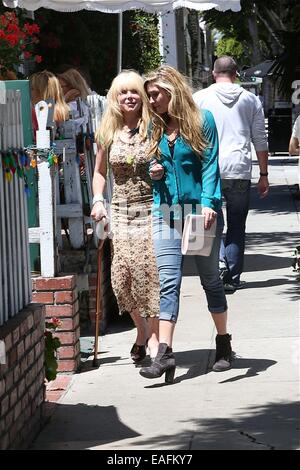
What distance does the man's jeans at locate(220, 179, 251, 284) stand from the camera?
34.1 feet

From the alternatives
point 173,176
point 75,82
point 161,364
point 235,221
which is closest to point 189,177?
point 173,176

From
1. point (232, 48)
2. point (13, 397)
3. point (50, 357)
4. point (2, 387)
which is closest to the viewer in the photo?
point (2, 387)

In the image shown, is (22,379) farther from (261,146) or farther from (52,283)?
(261,146)

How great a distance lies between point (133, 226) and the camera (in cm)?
770

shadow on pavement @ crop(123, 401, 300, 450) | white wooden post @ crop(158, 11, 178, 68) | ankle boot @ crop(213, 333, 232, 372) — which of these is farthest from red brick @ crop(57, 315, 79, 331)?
white wooden post @ crop(158, 11, 178, 68)

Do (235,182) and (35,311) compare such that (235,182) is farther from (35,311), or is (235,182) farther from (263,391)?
(35,311)

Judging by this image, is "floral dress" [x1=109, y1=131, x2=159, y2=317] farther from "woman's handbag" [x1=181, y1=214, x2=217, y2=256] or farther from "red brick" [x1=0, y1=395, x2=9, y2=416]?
"red brick" [x1=0, y1=395, x2=9, y2=416]

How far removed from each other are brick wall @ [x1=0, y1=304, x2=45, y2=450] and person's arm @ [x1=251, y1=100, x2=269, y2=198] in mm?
4108

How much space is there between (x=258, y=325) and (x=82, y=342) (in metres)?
1.31

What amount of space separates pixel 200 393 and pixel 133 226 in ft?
4.16

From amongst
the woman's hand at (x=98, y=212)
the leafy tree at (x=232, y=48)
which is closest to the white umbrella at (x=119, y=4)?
the woman's hand at (x=98, y=212)

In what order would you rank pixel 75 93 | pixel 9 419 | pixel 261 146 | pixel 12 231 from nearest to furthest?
pixel 9 419
pixel 12 231
pixel 75 93
pixel 261 146

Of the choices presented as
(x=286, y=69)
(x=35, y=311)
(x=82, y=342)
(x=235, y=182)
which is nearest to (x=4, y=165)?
(x=35, y=311)

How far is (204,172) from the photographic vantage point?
7281 mm
